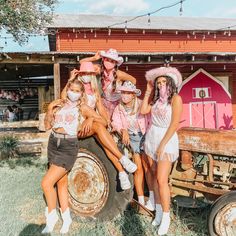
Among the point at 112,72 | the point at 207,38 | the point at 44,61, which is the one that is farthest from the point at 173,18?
the point at 112,72

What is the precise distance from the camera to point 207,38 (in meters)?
20.0

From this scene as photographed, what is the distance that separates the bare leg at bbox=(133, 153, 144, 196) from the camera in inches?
184

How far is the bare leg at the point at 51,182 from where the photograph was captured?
451cm

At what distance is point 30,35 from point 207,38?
1322 centimetres

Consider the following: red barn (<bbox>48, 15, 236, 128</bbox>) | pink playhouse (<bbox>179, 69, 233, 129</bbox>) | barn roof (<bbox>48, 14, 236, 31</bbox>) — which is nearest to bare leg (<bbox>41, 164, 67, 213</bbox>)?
red barn (<bbox>48, 15, 236, 128</bbox>)

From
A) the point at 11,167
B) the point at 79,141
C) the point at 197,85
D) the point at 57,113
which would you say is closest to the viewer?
the point at 57,113

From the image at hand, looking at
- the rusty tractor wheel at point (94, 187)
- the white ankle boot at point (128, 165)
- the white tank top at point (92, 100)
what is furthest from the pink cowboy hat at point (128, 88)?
the white ankle boot at point (128, 165)

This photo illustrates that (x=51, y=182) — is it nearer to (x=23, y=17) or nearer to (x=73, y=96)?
(x=73, y=96)

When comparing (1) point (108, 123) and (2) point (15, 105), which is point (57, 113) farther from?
(2) point (15, 105)

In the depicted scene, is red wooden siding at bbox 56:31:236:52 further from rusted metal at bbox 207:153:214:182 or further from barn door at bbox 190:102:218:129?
rusted metal at bbox 207:153:214:182

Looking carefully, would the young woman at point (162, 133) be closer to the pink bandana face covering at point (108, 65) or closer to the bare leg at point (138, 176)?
the bare leg at point (138, 176)

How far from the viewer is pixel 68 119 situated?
4469 mm

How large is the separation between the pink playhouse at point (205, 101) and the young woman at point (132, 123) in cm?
1174

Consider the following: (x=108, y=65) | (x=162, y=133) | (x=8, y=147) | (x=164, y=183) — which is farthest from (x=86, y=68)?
(x=8, y=147)
